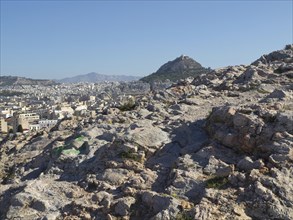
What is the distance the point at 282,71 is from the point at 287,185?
36.1 feet

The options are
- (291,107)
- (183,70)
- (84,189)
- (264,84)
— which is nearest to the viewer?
(84,189)

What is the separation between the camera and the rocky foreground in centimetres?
781

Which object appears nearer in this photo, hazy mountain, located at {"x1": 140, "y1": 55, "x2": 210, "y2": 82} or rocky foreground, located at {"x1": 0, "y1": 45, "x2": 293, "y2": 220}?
rocky foreground, located at {"x1": 0, "y1": 45, "x2": 293, "y2": 220}

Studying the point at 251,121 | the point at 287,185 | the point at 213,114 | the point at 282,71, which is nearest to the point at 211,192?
the point at 287,185

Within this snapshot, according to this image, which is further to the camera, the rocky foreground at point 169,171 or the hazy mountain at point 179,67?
the hazy mountain at point 179,67

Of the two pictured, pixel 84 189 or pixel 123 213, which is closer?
pixel 123 213

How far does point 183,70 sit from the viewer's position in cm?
12506

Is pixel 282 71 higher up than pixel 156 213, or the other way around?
pixel 282 71

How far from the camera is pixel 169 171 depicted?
943 centimetres

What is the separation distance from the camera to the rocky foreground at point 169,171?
781 centimetres

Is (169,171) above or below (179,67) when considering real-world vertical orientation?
above

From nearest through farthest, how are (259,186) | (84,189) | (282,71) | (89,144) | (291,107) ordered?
1. (259,186)
2. (84,189)
3. (291,107)
4. (89,144)
5. (282,71)

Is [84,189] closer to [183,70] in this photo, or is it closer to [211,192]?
[211,192]

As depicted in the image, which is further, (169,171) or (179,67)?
(179,67)
